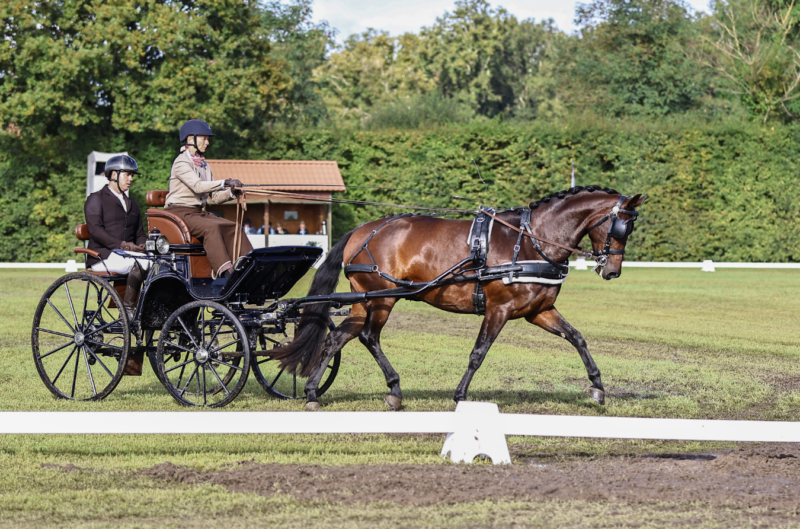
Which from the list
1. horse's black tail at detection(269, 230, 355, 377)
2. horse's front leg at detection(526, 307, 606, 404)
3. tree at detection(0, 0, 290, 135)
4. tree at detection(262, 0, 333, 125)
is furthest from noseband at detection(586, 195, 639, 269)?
tree at detection(262, 0, 333, 125)

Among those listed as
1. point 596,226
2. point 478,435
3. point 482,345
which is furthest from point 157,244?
point 596,226

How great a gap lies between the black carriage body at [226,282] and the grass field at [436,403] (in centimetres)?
82

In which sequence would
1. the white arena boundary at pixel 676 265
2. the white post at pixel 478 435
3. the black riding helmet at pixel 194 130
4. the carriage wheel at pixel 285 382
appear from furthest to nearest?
1. the white arena boundary at pixel 676 265
2. the carriage wheel at pixel 285 382
3. the black riding helmet at pixel 194 130
4. the white post at pixel 478 435

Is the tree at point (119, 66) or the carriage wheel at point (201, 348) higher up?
the tree at point (119, 66)

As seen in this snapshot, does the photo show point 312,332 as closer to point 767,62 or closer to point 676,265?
point 676,265

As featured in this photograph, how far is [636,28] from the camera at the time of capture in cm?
4341

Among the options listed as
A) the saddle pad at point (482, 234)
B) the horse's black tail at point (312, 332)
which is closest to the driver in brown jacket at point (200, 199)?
the horse's black tail at point (312, 332)

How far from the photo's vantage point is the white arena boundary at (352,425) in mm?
5242

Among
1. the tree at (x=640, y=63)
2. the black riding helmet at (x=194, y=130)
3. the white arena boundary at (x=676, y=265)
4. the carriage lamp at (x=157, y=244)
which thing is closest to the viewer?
the carriage lamp at (x=157, y=244)

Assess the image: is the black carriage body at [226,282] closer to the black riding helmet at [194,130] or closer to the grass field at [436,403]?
the grass field at [436,403]

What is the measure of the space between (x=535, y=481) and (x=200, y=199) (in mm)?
4083

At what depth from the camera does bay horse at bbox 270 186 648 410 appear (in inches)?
287

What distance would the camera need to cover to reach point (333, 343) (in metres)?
7.64

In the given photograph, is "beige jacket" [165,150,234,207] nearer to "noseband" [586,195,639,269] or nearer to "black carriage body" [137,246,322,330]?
"black carriage body" [137,246,322,330]
